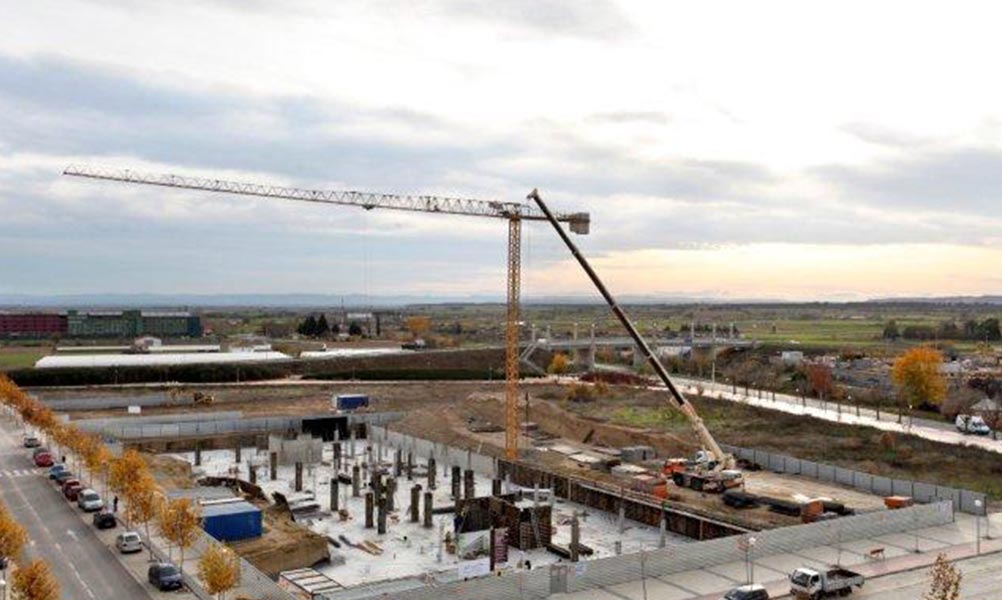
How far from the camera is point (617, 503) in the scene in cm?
4422

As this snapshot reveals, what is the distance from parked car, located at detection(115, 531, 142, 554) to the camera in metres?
33.1

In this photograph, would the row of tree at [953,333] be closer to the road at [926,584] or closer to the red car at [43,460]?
the road at [926,584]

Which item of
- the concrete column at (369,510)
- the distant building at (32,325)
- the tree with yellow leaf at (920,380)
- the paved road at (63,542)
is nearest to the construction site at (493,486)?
the concrete column at (369,510)

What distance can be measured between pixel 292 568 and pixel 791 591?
60.0 ft

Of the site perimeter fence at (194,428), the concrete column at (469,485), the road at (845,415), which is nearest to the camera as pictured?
the concrete column at (469,485)

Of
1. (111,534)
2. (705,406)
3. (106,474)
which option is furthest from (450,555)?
(705,406)

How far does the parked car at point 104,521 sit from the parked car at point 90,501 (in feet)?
7.82

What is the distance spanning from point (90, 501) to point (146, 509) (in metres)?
7.69

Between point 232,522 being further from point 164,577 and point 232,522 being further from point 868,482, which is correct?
point 868,482

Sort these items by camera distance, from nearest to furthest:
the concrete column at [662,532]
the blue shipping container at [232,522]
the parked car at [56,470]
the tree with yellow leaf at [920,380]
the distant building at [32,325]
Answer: the blue shipping container at [232,522] < the concrete column at [662,532] < the parked car at [56,470] < the tree with yellow leaf at [920,380] < the distant building at [32,325]

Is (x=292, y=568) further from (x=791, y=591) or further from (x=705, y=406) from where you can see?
(x=705, y=406)

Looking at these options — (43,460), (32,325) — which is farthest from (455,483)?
(32,325)

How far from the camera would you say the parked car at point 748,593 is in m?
26.8

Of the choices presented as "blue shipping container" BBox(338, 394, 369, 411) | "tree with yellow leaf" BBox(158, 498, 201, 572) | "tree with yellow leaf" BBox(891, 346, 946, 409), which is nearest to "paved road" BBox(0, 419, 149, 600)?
"tree with yellow leaf" BBox(158, 498, 201, 572)
